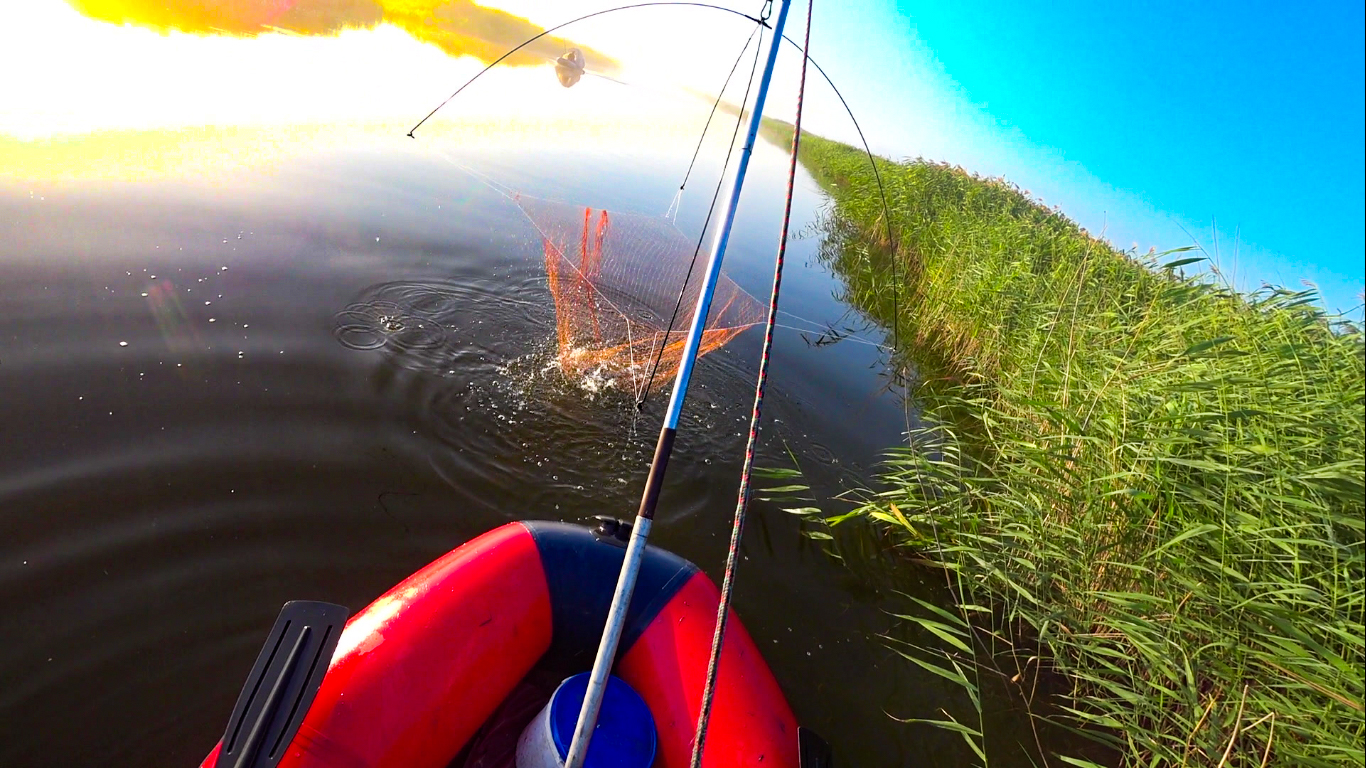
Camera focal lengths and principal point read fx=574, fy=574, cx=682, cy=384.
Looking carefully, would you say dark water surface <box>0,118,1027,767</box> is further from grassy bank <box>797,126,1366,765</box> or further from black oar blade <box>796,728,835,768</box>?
black oar blade <box>796,728,835,768</box>

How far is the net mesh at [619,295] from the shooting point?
5.04 meters

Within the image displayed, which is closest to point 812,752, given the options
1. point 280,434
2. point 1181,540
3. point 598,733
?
point 598,733

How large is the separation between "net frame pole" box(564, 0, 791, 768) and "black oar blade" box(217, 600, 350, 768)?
0.76 metres

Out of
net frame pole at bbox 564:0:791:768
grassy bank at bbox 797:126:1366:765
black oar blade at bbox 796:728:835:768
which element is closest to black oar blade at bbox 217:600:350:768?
net frame pole at bbox 564:0:791:768

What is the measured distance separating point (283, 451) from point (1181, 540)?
4.76 m

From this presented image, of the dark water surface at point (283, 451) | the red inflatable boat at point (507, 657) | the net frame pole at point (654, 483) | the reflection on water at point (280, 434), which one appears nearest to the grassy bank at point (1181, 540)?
the reflection on water at point (280, 434)

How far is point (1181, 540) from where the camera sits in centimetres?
269

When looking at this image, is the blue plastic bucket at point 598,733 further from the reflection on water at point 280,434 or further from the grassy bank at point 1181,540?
the grassy bank at point 1181,540

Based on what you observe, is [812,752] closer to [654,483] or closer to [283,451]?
[654,483]

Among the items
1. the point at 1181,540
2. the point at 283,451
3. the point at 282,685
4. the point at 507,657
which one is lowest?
the point at 283,451

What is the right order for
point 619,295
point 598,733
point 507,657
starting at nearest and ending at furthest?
point 598,733 < point 507,657 < point 619,295

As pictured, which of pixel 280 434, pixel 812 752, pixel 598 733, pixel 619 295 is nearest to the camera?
pixel 598 733

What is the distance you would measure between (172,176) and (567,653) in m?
7.11

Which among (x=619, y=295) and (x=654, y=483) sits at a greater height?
(x=654, y=483)
